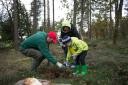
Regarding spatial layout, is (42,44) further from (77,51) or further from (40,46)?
(77,51)

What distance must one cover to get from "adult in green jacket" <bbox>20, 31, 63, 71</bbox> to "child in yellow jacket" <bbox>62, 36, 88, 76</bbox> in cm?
73

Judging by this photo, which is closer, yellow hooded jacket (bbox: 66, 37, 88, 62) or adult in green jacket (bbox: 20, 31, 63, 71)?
adult in green jacket (bbox: 20, 31, 63, 71)

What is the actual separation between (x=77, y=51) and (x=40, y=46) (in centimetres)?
118

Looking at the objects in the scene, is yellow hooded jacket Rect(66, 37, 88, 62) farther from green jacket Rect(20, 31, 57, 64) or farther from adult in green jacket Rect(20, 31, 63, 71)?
green jacket Rect(20, 31, 57, 64)

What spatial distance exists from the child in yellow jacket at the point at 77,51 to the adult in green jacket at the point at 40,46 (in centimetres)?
73

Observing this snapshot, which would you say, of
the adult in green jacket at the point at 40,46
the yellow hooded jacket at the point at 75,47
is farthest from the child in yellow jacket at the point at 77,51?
the adult in green jacket at the point at 40,46

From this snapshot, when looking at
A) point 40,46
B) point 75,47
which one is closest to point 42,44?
point 40,46

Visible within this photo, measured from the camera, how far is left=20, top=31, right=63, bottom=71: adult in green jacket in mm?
9188

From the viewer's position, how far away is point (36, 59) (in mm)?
9992

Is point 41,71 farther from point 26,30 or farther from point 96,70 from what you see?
point 26,30

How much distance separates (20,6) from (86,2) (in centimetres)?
940

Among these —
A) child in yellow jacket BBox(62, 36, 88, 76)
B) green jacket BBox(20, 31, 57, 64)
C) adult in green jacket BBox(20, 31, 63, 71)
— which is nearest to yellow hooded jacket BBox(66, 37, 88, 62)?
child in yellow jacket BBox(62, 36, 88, 76)

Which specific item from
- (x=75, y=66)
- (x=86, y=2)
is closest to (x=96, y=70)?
(x=75, y=66)

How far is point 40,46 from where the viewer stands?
9414mm
